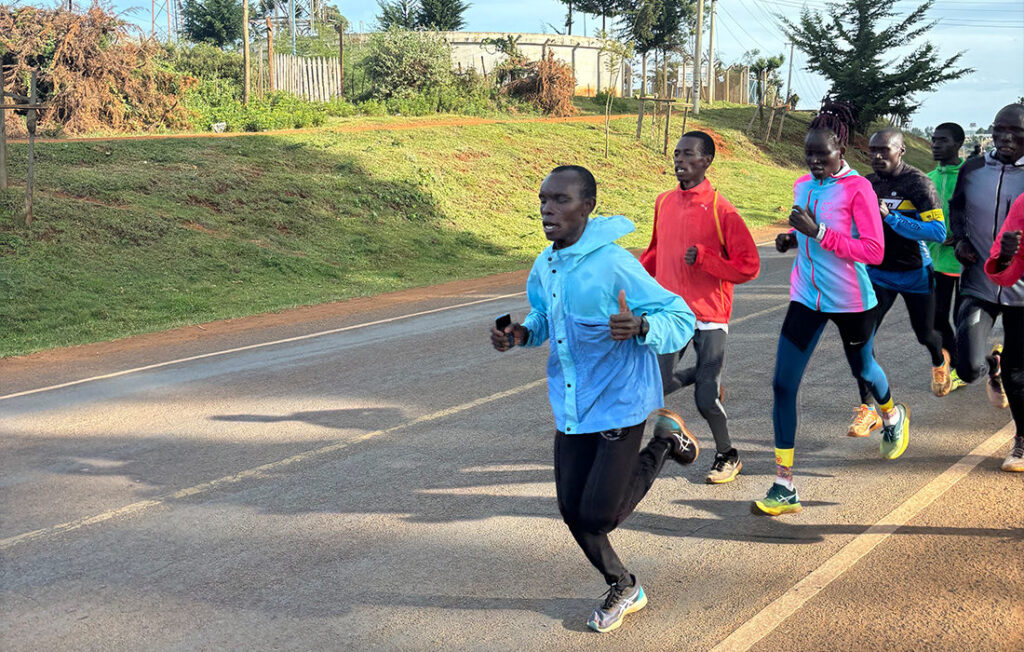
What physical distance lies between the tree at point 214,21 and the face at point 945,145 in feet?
176

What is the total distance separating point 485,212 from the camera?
88.3ft

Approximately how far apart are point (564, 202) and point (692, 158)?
200cm

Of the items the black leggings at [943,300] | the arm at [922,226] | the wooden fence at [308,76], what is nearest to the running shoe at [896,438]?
the arm at [922,226]

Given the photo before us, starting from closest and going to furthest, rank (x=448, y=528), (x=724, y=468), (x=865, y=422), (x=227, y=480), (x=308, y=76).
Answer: (x=448, y=528), (x=724, y=468), (x=227, y=480), (x=865, y=422), (x=308, y=76)

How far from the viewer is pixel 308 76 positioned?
127ft

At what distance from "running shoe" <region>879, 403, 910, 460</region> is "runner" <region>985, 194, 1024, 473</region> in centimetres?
58

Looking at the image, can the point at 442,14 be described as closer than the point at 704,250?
No

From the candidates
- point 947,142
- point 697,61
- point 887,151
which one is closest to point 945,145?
point 947,142

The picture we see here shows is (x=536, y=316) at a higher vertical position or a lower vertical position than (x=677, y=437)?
higher

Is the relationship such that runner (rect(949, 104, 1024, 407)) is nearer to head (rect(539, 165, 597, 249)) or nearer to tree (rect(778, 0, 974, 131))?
head (rect(539, 165, 597, 249))

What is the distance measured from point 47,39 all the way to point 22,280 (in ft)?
46.2

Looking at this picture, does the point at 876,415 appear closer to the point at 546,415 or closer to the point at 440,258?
the point at 546,415

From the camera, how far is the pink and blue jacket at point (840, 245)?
5.55 meters

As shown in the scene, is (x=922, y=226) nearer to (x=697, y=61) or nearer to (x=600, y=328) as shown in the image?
(x=600, y=328)
